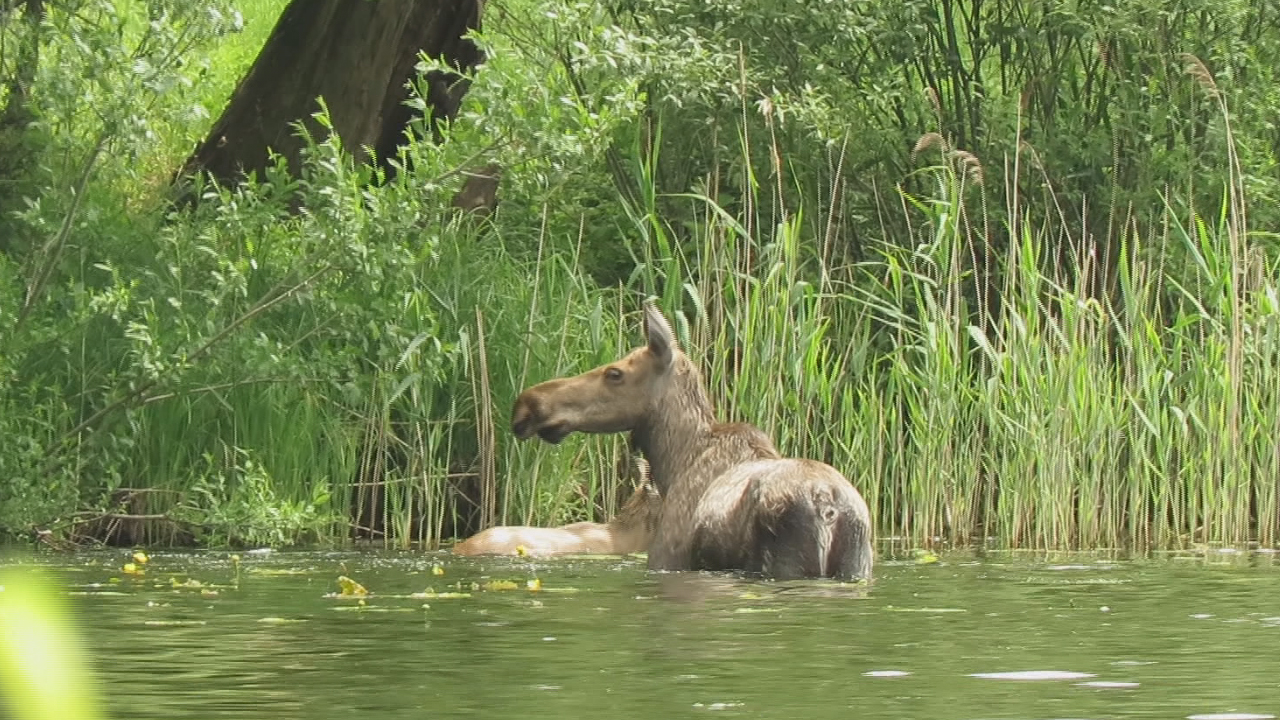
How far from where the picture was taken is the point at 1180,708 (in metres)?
4.41

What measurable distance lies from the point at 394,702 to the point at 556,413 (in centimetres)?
552

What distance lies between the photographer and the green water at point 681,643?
4523 mm

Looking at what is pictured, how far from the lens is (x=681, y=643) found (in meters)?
5.93

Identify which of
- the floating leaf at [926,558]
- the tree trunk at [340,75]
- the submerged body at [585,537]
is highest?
A: the tree trunk at [340,75]

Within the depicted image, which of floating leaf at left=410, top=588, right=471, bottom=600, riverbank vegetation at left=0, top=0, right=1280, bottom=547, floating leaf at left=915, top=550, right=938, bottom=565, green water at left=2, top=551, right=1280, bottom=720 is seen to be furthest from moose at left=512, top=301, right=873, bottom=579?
floating leaf at left=410, top=588, right=471, bottom=600

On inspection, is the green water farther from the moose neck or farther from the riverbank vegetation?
the riverbank vegetation

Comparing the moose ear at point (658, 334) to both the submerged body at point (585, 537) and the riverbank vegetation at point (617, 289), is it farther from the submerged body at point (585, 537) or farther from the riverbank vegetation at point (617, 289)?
the riverbank vegetation at point (617, 289)

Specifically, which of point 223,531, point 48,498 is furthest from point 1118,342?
point 48,498

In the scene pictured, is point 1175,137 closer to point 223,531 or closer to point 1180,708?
point 223,531

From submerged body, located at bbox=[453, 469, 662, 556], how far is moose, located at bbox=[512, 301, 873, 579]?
40 centimetres

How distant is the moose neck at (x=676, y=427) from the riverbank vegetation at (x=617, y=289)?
122 cm

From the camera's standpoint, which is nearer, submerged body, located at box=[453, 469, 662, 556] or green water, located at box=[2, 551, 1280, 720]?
green water, located at box=[2, 551, 1280, 720]

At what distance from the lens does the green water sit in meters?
4.52

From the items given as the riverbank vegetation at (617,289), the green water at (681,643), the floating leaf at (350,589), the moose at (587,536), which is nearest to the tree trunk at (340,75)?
the riverbank vegetation at (617,289)
